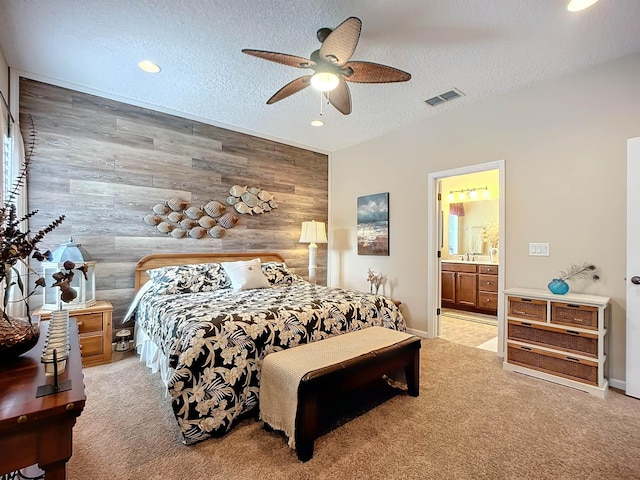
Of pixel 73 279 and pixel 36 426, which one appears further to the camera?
pixel 73 279

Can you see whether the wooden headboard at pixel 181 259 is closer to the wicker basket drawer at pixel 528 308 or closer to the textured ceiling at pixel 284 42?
the textured ceiling at pixel 284 42

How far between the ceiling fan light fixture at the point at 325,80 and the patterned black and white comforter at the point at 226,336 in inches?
69.0

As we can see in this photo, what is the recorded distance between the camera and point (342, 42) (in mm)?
2023

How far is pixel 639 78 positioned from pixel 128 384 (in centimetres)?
499

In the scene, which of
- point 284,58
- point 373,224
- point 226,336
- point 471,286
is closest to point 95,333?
point 226,336

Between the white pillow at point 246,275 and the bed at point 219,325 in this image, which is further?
the white pillow at point 246,275

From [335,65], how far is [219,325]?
2.00 m

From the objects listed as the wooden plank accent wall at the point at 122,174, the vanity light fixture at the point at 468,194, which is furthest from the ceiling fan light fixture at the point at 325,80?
the vanity light fixture at the point at 468,194

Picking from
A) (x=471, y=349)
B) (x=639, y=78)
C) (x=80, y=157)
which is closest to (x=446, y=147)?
(x=639, y=78)

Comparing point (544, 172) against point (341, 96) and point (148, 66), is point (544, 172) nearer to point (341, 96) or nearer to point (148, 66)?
point (341, 96)

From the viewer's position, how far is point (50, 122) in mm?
3162

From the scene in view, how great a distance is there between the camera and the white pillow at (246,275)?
11.7 ft

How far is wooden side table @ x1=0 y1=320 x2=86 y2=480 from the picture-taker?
0.85 m

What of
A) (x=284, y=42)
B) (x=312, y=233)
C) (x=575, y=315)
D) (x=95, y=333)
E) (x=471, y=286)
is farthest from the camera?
(x=471, y=286)
